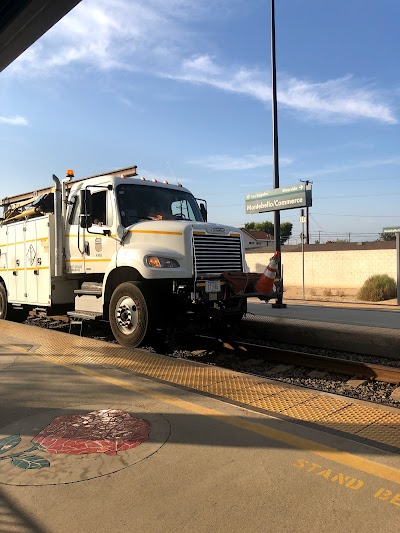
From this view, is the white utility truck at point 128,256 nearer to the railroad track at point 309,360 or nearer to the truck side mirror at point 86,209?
the truck side mirror at point 86,209

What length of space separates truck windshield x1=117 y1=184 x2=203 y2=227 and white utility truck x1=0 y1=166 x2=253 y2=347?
19mm

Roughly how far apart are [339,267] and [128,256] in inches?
917

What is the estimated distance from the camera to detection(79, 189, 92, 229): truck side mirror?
7734 millimetres

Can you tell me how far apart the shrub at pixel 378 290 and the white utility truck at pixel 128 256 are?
1522 centimetres

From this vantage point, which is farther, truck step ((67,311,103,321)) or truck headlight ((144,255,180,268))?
truck step ((67,311,103,321))

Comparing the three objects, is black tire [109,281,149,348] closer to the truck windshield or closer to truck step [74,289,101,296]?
truck step [74,289,101,296]

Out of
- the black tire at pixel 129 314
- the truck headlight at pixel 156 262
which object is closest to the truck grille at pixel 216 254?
the truck headlight at pixel 156 262

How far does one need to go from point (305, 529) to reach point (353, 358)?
5567 millimetres

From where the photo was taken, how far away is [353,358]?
7.55 metres

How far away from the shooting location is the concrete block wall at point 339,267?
26.1 metres

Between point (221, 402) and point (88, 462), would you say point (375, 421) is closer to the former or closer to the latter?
point (221, 402)

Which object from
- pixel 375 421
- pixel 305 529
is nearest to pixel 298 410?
Answer: pixel 375 421

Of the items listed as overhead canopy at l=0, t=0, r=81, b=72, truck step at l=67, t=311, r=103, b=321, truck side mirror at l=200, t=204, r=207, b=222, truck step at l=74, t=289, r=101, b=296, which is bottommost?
truck step at l=67, t=311, r=103, b=321

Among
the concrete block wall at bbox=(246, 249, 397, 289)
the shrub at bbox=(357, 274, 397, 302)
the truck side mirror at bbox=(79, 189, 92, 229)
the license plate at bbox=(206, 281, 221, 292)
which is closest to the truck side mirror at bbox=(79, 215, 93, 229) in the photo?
the truck side mirror at bbox=(79, 189, 92, 229)
